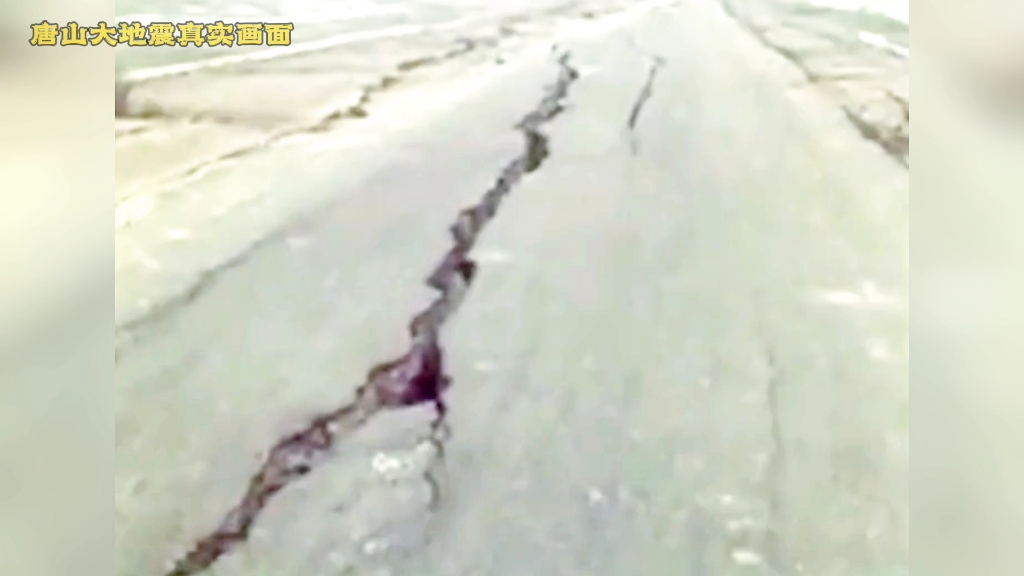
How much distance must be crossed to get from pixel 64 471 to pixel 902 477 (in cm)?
65

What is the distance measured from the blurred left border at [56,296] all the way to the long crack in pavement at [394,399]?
10 centimetres

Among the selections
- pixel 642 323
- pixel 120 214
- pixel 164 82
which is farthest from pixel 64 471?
pixel 642 323

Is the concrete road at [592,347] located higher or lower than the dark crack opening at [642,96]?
A: lower

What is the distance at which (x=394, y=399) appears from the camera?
76 cm

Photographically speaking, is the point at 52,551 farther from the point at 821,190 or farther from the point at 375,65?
the point at 821,190

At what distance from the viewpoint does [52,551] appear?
77 cm

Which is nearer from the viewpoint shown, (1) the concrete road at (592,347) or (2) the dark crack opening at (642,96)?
(1) the concrete road at (592,347)

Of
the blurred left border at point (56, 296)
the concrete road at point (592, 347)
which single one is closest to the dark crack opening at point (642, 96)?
the concrete road at point (592, 347)

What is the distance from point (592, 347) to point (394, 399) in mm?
161

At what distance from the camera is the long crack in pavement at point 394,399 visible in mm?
730

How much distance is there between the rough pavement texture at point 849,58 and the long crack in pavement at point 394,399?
0.82 feet

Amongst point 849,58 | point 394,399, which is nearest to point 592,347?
point 394,399

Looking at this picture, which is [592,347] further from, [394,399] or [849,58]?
[849,58]

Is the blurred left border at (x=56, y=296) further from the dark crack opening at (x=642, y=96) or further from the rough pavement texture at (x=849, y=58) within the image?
the rough pavement texture at (x=849, y=58)
